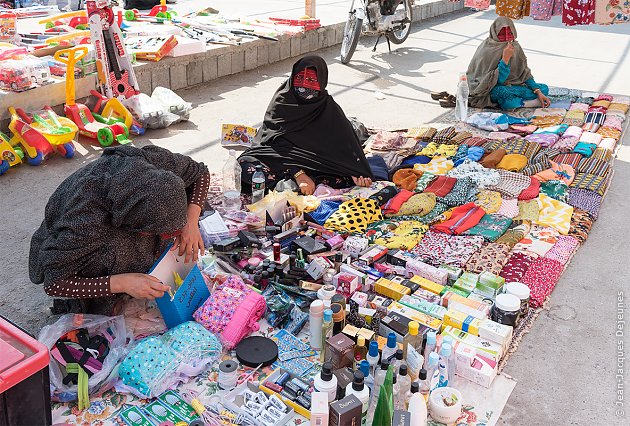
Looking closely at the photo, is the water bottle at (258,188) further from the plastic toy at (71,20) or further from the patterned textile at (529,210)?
the plastic toy at (71,20)

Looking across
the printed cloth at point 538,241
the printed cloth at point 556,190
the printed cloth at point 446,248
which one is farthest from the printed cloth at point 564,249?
the printed cloth at point 556,190

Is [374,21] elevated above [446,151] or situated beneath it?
elevated above

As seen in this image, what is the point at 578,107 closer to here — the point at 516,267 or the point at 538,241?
the point at 538,241

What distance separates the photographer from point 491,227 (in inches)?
168

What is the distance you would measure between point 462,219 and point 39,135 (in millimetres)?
3380

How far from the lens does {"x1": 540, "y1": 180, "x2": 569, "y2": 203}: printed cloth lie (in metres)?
4.80

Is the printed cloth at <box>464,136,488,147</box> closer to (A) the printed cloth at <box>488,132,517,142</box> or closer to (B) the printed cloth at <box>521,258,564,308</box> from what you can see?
(A) the printed cloth at <box>488,132,517,142</box>

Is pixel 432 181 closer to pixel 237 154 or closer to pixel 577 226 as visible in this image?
pixel 577 226

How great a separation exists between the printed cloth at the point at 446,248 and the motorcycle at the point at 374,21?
186 inches

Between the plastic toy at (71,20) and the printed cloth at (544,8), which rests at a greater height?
the printed cloth at (544,8)

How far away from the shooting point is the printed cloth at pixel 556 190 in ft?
15.8

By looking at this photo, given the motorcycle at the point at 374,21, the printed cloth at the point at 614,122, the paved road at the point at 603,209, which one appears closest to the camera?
the paved road at the point at 603,209

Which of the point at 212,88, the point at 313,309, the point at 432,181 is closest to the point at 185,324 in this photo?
the point at 313,309

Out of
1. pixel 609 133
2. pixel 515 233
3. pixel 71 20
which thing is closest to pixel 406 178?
pixel 515 233
